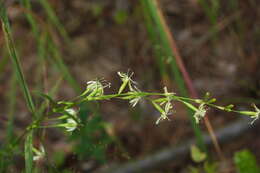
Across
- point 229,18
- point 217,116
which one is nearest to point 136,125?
point 217,116

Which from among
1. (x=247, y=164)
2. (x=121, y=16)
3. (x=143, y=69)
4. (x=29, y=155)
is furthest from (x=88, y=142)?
(x=121, y=16)

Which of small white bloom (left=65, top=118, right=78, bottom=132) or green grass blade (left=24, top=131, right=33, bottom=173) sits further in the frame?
small white bloom (left=65, top=118, right=78, bottom=132)

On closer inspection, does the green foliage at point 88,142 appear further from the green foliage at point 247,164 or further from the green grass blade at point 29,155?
the green foliage at point 247,164

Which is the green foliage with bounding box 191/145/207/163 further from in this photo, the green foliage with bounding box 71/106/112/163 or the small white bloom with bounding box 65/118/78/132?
the small white bloom with bounding box 65/118/78/132

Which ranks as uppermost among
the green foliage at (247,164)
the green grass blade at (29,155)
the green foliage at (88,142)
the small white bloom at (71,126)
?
the small white bloom at (71,126)

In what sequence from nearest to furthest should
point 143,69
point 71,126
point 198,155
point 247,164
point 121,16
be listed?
point 71,126 → point 247,164 → point 198,155 → point 143,69 → point 121,16

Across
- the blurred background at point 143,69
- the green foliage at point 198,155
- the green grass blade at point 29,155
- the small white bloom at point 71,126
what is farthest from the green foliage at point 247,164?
the green grass blade at point 29,155

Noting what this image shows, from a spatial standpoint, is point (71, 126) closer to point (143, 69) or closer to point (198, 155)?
point (198, 155)

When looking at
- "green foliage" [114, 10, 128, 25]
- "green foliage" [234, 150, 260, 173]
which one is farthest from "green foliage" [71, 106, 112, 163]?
"green foliage" [114, 10, 128, 25]
